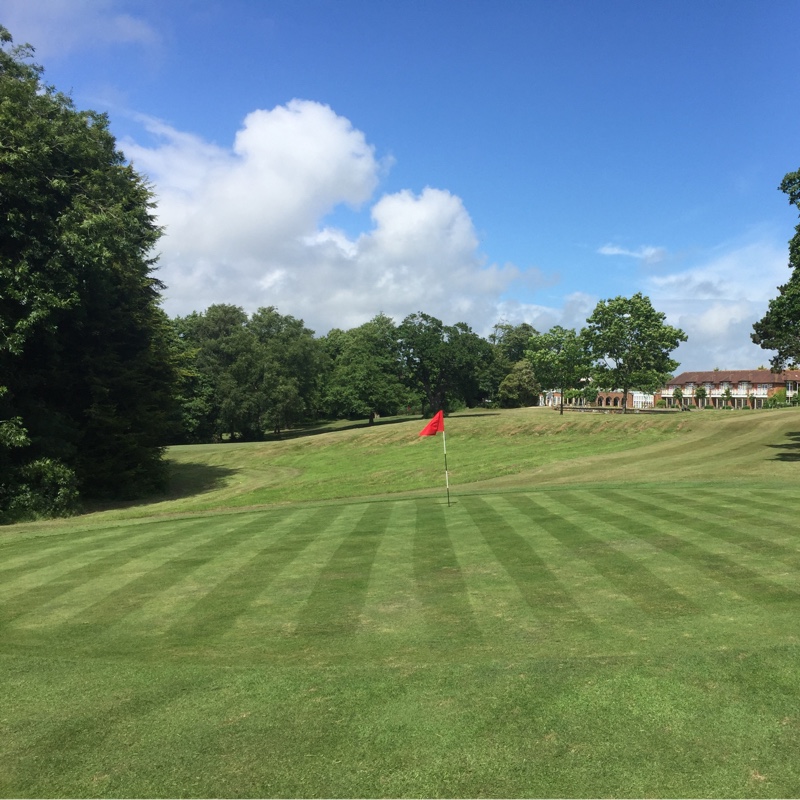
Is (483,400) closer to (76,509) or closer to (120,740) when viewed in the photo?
(76,509)

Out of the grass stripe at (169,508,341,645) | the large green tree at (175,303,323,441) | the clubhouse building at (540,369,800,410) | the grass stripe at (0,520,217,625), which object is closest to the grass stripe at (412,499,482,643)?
the grass stripe at (169,508,341,645)

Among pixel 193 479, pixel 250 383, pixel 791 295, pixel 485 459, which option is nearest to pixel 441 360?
pixel 250 383

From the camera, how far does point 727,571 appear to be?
11125 mm

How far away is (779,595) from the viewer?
9766 millimetres

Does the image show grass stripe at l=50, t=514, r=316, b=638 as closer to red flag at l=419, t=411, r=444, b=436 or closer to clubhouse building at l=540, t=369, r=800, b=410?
red flag at l=419, t=411, r=444, b=436

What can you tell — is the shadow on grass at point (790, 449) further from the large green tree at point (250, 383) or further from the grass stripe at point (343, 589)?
the large green tree at point (250, 383)

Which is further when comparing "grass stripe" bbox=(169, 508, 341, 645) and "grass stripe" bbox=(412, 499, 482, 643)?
"grass stripe" bbox=(169, 508, 341, 645)

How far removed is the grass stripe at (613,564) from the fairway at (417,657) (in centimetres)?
8

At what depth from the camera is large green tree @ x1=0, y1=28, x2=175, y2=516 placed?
28.6 m

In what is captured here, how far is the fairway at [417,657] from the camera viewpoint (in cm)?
554

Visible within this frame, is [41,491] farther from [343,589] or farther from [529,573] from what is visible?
[529,573]

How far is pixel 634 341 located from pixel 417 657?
77.6m

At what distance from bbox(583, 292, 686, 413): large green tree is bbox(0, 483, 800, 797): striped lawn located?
67482 mm

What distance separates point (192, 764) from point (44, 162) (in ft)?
105
